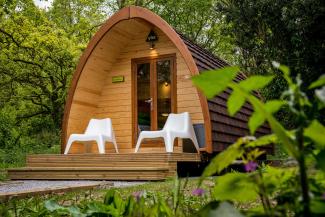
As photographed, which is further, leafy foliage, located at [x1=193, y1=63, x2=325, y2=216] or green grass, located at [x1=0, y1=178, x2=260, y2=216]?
green grass, located at [x1=0, y1=178, x2=260, y2=216]

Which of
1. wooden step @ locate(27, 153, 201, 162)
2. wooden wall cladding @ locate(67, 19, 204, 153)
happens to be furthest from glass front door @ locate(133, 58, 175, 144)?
wooden step @ locate(27, 153, 201, 162)

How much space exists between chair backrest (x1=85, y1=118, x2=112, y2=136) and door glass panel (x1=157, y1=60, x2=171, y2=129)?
120 cm

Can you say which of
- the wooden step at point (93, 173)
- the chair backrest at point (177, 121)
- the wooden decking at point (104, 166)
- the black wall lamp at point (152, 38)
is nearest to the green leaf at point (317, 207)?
the wooden decking at point (104, 166)

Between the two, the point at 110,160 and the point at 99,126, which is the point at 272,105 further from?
the point at 99,126

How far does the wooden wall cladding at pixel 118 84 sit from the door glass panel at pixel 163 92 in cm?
26

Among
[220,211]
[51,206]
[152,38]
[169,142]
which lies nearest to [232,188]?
[220,211]

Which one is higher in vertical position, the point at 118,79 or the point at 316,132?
the point at 118,79

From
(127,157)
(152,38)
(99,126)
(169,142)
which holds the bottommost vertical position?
(127,157)

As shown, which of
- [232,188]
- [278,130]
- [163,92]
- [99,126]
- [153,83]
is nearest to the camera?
[278,130]

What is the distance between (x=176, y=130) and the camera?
943 centimetres

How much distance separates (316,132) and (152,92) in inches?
395

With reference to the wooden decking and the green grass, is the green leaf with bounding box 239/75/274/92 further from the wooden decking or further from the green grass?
the wooden decking

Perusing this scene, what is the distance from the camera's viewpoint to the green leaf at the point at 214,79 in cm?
67

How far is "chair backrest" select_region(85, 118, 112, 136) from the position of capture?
1016 cm
